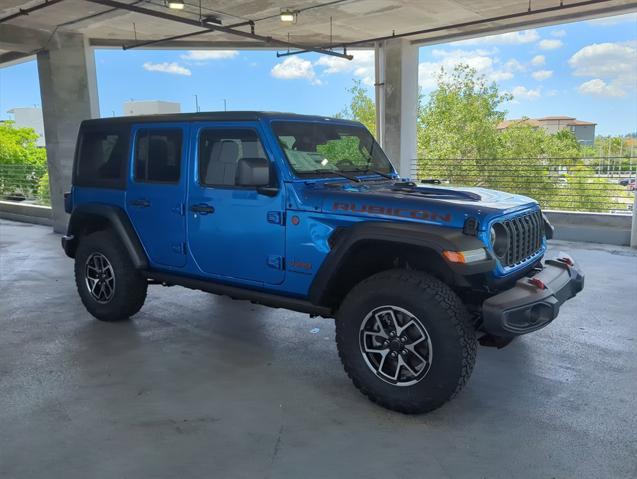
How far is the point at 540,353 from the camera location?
379 cm

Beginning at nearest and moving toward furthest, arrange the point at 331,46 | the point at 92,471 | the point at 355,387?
1. the point at 92,471
2. the point at 355,387
3. the point at 331,46

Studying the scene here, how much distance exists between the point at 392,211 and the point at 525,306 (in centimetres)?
84

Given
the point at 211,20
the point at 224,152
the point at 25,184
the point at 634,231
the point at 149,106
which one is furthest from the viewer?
the point at 149,106

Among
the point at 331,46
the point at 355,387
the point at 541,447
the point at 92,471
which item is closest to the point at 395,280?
the point at 355,387

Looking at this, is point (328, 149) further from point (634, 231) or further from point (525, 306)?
point (634, 231)

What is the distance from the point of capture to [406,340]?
286 centimetres

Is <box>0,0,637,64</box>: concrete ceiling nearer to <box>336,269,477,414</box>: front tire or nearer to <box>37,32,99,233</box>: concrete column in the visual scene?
<box>37,32,99,233</box>: concrete column

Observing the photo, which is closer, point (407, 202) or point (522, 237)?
point (407, 202)

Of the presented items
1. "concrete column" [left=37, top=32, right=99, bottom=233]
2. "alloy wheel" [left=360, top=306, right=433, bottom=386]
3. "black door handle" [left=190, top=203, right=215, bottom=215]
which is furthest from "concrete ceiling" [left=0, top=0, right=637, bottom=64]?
"alloy wheel" [left=360, top=306, right=433, bottom=386]

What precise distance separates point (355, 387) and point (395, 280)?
0.78m

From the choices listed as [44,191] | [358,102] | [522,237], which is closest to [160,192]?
[522,237]

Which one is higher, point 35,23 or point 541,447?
point 35,23

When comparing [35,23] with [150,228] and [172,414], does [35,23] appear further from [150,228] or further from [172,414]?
[172,414]

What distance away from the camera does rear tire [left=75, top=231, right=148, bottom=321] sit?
427cm
